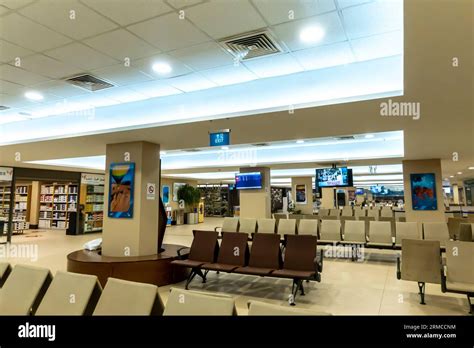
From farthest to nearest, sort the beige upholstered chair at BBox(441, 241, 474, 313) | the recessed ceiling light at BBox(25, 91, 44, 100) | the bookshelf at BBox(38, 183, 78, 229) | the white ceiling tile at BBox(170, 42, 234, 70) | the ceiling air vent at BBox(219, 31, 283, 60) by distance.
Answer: the bookshelf at BBox(38, 183, 78, 229), the recessed ceiling light at BBox(25, 91, 44, 100), the beige upholstered chair at BBox(441, 241, 474, 313), the white ceiling tile at BBox(170, 42, 234, 70), the ceiling air vent at BBox(219, 31, 283, 60)

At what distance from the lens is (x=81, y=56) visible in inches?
137

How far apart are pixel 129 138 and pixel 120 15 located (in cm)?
346

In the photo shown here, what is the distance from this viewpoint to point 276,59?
143 inches

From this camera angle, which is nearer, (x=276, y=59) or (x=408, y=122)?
(x=276, y=59)

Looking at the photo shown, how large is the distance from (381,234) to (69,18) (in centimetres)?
720

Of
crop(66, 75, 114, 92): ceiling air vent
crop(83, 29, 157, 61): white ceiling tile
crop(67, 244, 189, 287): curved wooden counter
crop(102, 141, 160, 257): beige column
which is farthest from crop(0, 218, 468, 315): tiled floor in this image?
crop(83, 29, 157, 61): white ceiling tile

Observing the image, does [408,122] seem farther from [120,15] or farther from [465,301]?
[120,15]

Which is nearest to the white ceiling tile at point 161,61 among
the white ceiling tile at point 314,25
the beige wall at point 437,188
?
the white ceiling tile at point 314,25

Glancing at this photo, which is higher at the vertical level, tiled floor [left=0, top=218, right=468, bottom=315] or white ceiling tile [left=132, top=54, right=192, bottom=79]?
white ceiling tile [left=132, top=54, right=192, bottom=79]

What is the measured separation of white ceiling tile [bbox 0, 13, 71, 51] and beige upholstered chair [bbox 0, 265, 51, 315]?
7.81 feet

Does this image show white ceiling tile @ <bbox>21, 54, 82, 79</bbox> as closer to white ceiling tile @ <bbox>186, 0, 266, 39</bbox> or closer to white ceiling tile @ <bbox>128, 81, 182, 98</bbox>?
white ceiling tile @ <bbox>128, 81, 182, 98</bbox>

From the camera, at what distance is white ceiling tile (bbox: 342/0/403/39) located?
2.58 m

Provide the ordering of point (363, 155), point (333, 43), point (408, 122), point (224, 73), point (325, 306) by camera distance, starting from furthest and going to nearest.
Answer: point (363, 155)
point (408, 122)
point (325, 306)
point (224, 73)
point (333, 43)

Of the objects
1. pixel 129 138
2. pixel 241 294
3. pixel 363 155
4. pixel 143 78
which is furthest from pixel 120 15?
pixel 363 155
